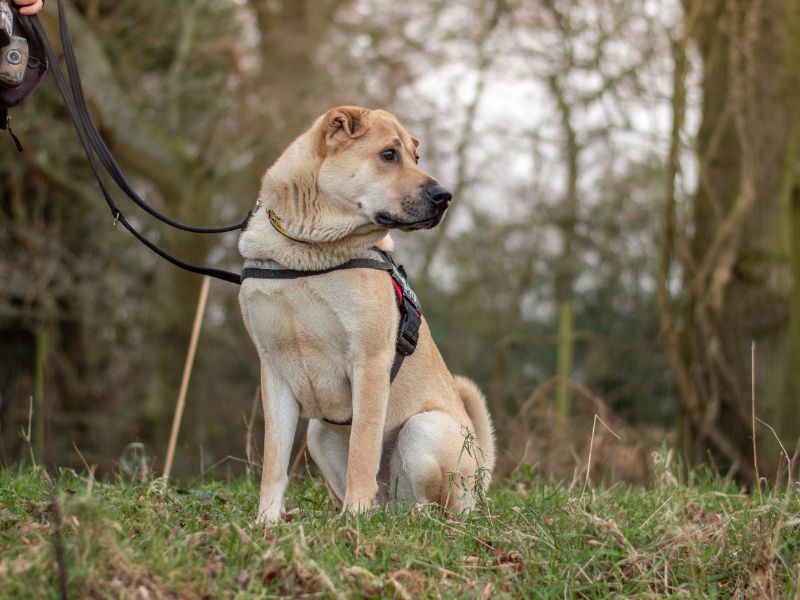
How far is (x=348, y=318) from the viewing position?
4.16 m

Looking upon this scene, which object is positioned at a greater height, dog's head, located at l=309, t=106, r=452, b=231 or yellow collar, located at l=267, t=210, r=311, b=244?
dog's head, located at l=309, t=106, r=452, b=231

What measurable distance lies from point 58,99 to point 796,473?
10.1 m

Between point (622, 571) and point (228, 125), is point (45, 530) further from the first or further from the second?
point (228, 125)

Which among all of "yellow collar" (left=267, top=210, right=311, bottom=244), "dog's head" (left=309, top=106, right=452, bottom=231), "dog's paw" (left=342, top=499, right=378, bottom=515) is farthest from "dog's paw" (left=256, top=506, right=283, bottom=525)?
"dog's head" (left=309, top=106, right=452, bottom=231)

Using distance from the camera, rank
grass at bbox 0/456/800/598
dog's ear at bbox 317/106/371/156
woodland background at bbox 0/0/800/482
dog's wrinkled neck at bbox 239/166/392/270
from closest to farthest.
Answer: grass at bbox 0/456/800/598
dog's wrinkled neck at bbox 239/166/392/270
dog's ear at bbox 317/106/371/156
woodland background at bbox 0/0/800/482

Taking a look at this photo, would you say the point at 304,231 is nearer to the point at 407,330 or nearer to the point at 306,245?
the point at 306,245

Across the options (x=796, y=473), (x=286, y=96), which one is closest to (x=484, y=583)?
(x=796, y=473)

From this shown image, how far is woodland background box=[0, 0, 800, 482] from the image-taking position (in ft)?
36.2

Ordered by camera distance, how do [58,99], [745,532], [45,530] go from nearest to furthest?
[45,530], [745,532], [58,99]

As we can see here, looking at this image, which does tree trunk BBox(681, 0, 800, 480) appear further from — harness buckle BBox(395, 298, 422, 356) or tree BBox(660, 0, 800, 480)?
harness buckle BBox(395, 298, 422, 356)

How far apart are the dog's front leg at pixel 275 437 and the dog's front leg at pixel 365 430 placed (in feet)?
1.08

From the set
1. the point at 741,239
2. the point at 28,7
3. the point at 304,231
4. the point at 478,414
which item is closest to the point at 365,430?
the point at 304,231

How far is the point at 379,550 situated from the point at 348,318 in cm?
114

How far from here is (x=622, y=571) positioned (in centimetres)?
344
